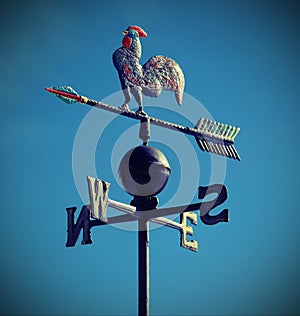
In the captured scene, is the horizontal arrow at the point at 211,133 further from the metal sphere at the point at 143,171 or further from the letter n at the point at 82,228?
the letter n at the point at 82,228

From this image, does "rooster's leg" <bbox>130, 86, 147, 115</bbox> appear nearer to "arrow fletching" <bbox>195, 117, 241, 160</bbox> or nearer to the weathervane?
the weathervane

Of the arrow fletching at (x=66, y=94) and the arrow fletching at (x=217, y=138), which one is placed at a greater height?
the arrow fletching at (x=66, y=94)

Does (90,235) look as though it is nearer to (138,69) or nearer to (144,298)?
(144,298)

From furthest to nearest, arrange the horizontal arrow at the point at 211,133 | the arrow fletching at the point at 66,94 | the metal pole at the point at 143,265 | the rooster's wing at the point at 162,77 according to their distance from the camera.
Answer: the rooster's wing at the point at 162,77
the horizontal arrow at the point at 211,133
the arrow fletching at the point at 66,94
the metal pole at the point at 143,265

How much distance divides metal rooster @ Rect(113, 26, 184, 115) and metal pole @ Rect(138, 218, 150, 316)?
52.1 inches

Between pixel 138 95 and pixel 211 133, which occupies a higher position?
pixel 138 95

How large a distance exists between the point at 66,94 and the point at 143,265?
6.46 feet

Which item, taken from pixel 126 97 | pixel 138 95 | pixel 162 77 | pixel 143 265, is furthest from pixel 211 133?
pixel 143 265

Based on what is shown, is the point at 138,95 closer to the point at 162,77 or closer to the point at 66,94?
the point at 162,77

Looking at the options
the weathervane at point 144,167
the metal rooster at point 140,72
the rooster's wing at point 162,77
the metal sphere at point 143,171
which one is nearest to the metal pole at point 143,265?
the weathervane at point 144,167

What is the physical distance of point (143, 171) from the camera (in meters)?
7.03

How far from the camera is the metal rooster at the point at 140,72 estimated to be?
25.1ft

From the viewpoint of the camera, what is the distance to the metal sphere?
7039 millimetres

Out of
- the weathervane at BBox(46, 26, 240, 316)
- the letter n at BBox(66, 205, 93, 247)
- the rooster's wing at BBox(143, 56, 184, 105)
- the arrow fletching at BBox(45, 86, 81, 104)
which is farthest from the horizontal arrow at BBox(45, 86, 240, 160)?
the letter n at BBox(66, 205, 93, 247)
